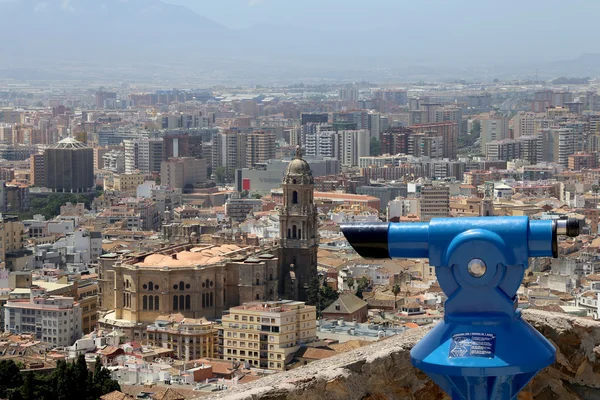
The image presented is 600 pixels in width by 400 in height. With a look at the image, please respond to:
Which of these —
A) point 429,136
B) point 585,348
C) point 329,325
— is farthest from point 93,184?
point 585,348

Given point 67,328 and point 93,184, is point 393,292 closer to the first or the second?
point 67,328

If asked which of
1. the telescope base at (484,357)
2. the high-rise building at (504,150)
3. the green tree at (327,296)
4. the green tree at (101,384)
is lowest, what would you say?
the green tree at (327,296)

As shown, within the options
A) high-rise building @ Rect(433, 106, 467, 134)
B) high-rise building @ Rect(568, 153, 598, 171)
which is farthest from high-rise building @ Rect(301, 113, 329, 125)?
high-rise building @ Rect(568, 153, 598, 171)

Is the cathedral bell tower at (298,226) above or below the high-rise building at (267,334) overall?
above

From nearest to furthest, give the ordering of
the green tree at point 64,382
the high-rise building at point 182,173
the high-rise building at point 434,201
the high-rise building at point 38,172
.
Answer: the green tree at point 64,382 → the high-rise building at point 434,201 → the high-rise building at point 182,173 → the high-rise building at point 38,172

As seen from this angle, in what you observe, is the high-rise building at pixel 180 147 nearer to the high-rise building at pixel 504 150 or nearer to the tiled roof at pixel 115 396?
the high-rise building at pixel 504 150

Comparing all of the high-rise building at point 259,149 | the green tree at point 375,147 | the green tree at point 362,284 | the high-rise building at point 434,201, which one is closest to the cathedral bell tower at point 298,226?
the green tree at point 362,284

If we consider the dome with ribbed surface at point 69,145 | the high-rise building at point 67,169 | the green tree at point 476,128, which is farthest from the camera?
the green tree at point 476,128
